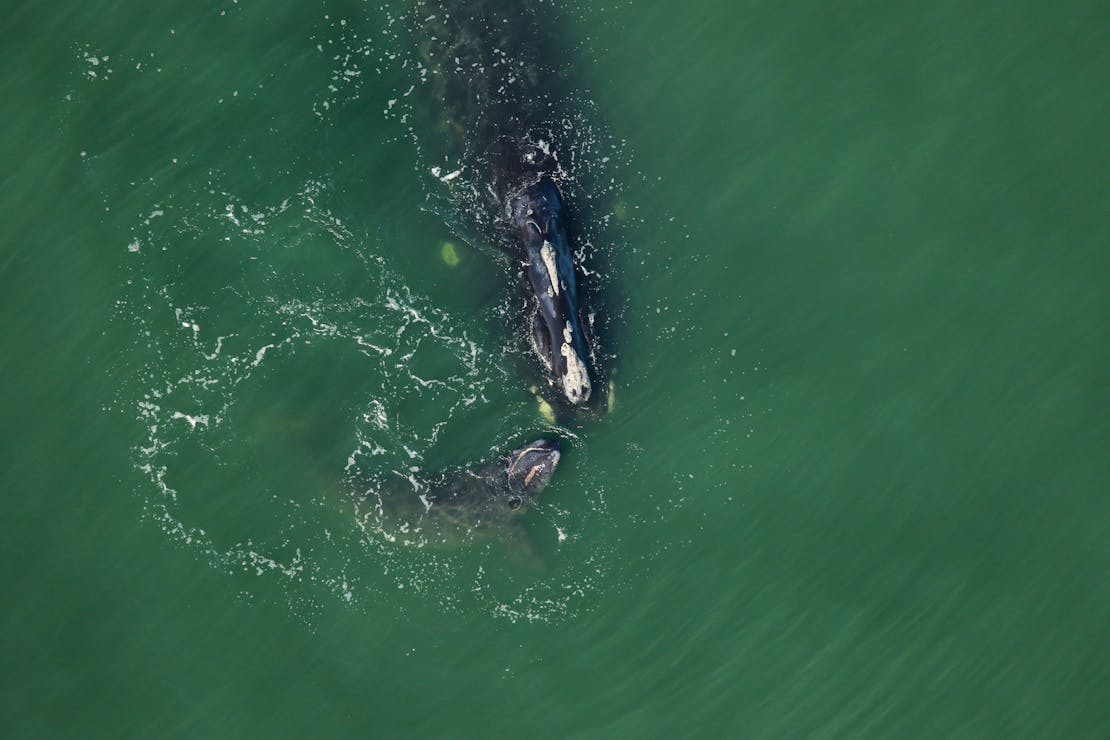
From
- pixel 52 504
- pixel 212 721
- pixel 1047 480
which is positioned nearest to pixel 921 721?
pixel 1047 480

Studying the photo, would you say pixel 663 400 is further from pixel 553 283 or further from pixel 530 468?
pixel 553 283

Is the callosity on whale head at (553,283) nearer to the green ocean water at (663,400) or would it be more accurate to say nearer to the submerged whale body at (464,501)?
the green ocean water at (663,400)

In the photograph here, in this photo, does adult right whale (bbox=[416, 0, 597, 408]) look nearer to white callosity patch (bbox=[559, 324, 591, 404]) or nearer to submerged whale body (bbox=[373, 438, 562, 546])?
white callosity patch (bbox=[559, 324, 591, 404])

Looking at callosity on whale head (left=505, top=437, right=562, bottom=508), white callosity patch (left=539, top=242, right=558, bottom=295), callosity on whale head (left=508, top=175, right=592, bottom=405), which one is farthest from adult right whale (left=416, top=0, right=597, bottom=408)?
callosity on whale head (left=505, top=437, right=562, bottom=508)

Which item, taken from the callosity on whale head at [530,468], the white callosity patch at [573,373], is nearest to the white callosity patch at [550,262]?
the white callosity patch at [573,373]

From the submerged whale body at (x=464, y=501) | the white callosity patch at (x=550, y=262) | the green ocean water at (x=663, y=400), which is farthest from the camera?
the submerged whale body at (x=464, y=501)

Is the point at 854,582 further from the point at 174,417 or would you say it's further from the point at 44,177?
the point at 44,177
